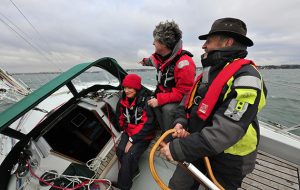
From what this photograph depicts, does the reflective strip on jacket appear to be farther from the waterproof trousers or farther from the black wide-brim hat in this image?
the waterproof trousers

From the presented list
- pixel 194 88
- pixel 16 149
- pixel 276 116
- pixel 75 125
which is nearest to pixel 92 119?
pixel 75 125

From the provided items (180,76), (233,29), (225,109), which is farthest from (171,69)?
(225,109)

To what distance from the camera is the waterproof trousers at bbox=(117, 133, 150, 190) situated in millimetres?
2469

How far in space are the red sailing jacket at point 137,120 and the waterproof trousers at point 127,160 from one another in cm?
9

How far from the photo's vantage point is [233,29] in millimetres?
1396

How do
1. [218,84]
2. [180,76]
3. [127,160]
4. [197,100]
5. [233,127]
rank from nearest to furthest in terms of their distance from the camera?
[233,127]
[218,84]
[197,100]
[180,76]
[127,160]

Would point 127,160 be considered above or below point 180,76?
below

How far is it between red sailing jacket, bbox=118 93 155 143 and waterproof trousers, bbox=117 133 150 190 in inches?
3.6

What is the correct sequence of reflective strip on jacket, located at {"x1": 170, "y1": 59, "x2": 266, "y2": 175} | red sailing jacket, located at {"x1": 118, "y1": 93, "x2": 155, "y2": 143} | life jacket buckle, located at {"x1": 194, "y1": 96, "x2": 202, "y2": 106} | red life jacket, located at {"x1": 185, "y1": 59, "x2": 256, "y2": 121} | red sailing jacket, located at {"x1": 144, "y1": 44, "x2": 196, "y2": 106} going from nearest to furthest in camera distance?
reflective strip on jacket, located at {"x1": 170, "y1": 59, "x2": 266, "y2": 175} → red life jacket, located at {"x1": 185, "y1": 59, "x2": 256, "y2": 121} → life jacket buckle, located at {"x1": 194, "y1": 96, "x2": 202, "y2": 106} → red sailing jacket, located at {"x1": 144, "y1": 44, "x2": 196, "y2": 106} → red sailing jacket, located at {"x1": 118, "y1": 93, "x2": 155, "y2": 143}

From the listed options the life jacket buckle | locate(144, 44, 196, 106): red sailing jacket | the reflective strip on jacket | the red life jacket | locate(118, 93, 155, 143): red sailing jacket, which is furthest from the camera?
locate(118, 93, 155, 143): red sailing jacket

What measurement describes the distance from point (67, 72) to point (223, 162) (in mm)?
1804

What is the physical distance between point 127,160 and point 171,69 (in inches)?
48.2

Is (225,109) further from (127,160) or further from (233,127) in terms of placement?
(127,160)

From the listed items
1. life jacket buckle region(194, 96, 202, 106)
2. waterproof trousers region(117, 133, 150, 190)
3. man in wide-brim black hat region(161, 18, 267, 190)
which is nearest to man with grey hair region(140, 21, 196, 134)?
waterproof trousers region(117, 133, 150, 190)
